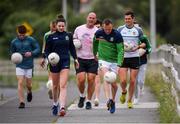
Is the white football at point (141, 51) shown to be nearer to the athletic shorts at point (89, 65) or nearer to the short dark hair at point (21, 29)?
the athletic shorts at point (89, 65)

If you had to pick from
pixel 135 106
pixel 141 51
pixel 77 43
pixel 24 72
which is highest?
pixel 77 43

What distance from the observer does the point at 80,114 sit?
728 inches

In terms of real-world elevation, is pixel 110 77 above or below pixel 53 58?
below

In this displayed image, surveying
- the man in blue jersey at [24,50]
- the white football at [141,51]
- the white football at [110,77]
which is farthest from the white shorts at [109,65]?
the man in blue jersey at [24,50]

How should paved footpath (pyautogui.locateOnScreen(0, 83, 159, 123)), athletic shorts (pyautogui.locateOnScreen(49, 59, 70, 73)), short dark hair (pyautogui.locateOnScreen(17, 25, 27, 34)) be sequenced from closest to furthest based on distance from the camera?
paved footpath (pyautogui.locateOnScreen(0, 83, 159, 123)) < athletic shorts (pyautogui.locateOnScreen(49, 59, 70, 73)) < short dark hair (pyautogui.locateOnScreen(17, 25, 27, 34))

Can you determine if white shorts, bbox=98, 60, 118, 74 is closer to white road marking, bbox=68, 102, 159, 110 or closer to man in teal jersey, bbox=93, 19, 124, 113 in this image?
man in teal jersey, bbox=93, 19, 124, 113

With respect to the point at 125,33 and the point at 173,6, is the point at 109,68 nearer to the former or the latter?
the point at 125,33

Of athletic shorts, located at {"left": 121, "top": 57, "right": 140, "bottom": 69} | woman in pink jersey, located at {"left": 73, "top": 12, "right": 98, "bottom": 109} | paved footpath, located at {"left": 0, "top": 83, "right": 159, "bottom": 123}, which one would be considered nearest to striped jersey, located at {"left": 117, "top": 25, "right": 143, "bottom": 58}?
athletic shorts, located at {"left": 121, "top": 57, "right": 140, "bottom": 69}

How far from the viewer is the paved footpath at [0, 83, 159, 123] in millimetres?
17156

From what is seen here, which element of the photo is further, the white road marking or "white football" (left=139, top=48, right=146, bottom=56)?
"white football" (left=139, top=48, right=146, bottom=56)

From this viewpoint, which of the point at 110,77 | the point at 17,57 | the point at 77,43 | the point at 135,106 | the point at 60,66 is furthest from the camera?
the point at 17,57

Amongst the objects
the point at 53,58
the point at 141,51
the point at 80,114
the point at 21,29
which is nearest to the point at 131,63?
the point at 141,51

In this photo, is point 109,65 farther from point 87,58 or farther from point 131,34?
point 131,34

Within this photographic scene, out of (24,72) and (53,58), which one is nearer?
(53,58)
